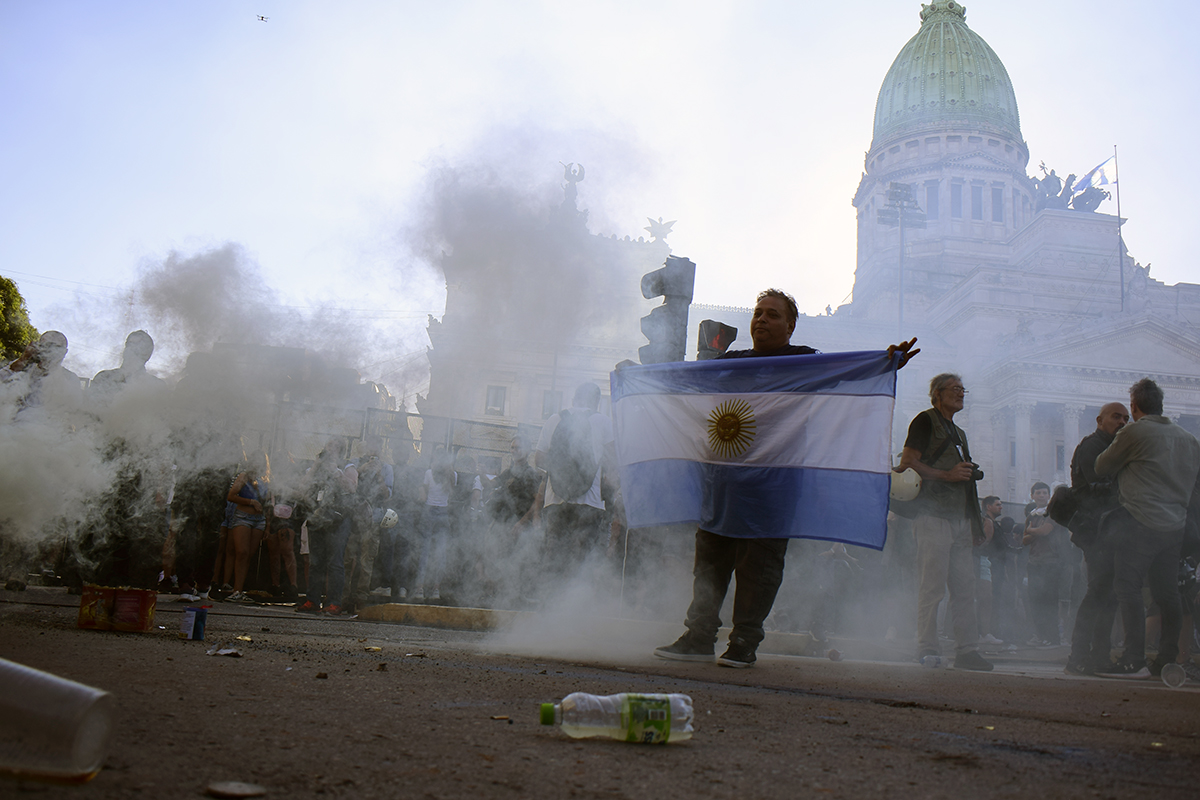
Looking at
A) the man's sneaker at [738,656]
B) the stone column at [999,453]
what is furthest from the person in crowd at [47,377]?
the stone column at [999,453]

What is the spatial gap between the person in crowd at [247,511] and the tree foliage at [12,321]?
10313 millimetres

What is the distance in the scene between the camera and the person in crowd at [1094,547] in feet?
17.6

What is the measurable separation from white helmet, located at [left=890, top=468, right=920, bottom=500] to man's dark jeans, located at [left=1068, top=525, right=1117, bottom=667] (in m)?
1.44

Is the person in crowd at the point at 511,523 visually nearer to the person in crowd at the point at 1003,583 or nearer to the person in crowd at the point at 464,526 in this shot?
the person in crowd at the point at 464,526

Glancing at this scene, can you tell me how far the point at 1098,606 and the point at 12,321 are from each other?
687 inches

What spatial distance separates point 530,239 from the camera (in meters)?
10.1

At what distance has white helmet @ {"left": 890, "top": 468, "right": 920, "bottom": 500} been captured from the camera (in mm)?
4945

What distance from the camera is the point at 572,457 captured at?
608 cm

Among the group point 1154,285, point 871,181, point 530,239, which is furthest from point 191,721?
point 871,181

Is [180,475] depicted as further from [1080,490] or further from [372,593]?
[1080,490]

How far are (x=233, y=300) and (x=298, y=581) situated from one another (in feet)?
11.2

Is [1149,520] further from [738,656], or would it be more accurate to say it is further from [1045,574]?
[1045,574]

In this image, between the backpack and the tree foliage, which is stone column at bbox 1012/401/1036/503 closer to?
the tree foliage

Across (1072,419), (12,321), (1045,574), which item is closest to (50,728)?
(1045,574)
